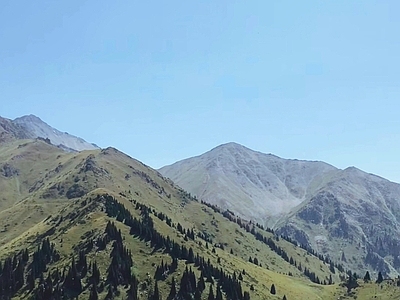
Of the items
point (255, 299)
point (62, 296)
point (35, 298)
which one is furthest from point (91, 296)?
point (255, 299)

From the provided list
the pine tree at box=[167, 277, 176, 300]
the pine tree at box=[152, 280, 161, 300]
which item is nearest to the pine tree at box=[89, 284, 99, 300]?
the pine tree at box=[152, 280, 161, 300]

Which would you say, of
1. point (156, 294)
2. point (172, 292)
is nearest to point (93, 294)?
point (156, 294)

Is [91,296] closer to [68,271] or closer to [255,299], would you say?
[68,271]

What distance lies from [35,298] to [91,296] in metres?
25.3

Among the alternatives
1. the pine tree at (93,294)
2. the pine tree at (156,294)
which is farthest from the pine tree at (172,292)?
the pine tree at (93,294)

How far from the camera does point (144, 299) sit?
183625 mm

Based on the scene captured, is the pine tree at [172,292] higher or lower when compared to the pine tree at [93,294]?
higher

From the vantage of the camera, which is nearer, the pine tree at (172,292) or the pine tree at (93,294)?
the pine tree at (93,294)

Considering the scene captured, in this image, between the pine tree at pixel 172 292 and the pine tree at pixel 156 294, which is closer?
the pine tree at pixel 156 294

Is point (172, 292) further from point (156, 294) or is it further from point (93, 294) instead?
point (93, 294)

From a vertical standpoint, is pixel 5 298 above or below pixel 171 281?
below

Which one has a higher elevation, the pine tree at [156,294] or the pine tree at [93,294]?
the pine tree at [156,294]

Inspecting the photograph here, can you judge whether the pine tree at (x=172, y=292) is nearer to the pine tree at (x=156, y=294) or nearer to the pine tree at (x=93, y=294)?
the pine tree at (x=156, y=294)

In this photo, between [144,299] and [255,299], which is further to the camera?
[255,299]
